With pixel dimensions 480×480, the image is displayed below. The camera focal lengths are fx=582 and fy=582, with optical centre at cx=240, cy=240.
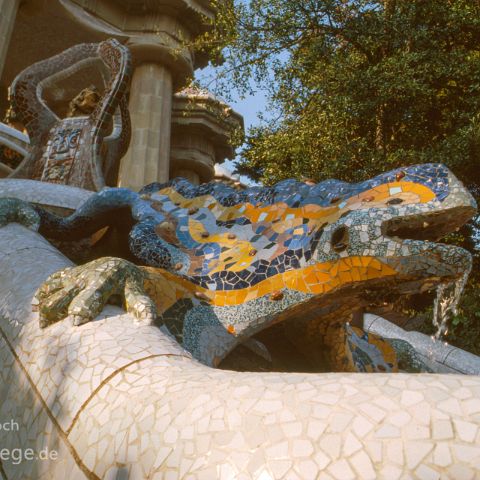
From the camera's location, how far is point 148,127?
14570 millimetres

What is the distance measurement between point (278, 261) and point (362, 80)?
7.75 meters

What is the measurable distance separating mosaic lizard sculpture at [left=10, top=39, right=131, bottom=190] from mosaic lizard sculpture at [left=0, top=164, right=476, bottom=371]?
6.39 ft

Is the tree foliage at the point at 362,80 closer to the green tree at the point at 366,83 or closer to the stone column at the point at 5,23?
the green tree at the point at 366,83

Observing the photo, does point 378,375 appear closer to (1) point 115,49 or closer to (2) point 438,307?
(2) point 438,307

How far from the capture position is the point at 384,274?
9.71 ft

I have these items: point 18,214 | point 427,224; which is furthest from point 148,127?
point 427,224

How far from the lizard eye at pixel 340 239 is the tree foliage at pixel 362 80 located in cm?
691

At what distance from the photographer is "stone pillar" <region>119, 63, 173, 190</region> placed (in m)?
14.2

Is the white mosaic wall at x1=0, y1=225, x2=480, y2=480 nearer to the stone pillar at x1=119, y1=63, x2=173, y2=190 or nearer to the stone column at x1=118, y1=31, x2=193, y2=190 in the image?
the stone pillar at x1=119, y1=63, x2=173, y2=190

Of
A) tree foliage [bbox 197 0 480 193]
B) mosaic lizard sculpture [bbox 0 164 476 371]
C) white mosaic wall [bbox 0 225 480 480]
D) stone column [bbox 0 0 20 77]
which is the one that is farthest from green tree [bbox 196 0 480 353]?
white mosaic wall [bbox 0 225 480 480]

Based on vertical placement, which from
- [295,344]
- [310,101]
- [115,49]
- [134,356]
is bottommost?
[295,344]

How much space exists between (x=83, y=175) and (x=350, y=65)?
6.57 metres

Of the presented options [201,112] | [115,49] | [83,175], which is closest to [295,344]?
[83,175]

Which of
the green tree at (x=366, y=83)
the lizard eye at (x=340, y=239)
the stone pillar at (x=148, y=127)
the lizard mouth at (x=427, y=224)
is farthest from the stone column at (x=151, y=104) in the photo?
the lizard mouth at (x=427, y=224)
